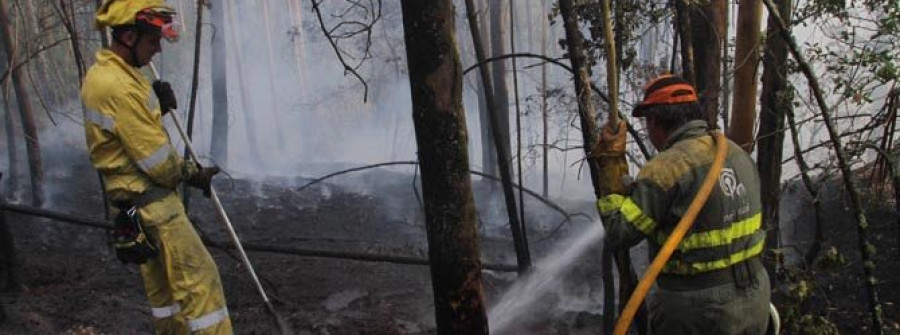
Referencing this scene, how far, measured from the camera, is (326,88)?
42.2 m

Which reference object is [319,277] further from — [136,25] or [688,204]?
[688,204]

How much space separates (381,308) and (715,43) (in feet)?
13.1

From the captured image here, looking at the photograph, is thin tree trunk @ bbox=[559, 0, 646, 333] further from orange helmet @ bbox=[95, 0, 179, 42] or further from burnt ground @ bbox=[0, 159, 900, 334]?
A: orange helmet @ bbox=[95, 0, 179, 42]

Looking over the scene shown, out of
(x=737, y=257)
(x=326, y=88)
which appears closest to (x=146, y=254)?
(x=737, y=257)

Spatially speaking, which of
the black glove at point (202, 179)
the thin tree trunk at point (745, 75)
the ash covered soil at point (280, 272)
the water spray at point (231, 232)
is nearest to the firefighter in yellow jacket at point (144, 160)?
the black glove at point (202, 179)

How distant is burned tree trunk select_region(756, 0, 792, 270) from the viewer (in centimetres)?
516

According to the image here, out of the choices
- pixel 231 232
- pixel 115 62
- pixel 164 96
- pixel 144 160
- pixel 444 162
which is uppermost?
pixel 115 62

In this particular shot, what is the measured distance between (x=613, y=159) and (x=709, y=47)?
2807 millimetres

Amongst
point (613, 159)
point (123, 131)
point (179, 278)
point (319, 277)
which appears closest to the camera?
point (613, 159)

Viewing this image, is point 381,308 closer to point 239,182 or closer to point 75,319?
point 75,319

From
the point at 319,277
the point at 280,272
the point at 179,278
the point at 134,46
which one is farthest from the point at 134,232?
the point at 280,272

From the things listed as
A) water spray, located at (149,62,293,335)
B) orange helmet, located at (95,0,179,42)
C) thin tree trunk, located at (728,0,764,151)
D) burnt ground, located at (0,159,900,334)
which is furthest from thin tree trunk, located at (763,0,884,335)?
water spray, located at (149,62,293,335)

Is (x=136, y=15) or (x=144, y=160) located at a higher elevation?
(x=136, y=15)

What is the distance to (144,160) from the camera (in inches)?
148
